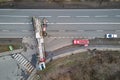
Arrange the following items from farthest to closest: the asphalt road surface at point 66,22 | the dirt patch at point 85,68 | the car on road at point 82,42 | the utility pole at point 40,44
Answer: the asphalt road surface at point 66,22, the car on road at point 82,42, the utility pole at point 40,44, the dirt patch at point 85,68

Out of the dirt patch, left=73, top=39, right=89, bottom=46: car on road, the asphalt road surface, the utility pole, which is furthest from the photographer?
the asphalt road surface

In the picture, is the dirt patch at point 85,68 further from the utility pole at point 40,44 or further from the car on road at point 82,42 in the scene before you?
the car on road at point 82,42

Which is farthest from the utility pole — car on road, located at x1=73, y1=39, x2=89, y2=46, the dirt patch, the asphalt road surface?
car on road, located at x1=73, y1=39, x2=89, y2=46

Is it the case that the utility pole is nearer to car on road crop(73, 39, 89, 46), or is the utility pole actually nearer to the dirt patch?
the dirt patch

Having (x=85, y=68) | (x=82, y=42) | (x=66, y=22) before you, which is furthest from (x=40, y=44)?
(x=85, y=68)

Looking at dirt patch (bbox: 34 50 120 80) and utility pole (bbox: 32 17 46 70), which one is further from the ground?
utility pole (bbox: 32 17 46 70)

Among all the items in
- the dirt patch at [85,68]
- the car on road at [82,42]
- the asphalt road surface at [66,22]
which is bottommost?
the dirt patch at [85,68]

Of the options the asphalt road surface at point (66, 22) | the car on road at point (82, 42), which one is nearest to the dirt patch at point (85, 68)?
the car on road at point (82, 42)

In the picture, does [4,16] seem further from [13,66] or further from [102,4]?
[102,4]

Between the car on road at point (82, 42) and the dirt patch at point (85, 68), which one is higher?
the car on road at point (82, 42)

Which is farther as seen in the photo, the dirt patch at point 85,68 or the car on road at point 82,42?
the car on road at point 82,42
